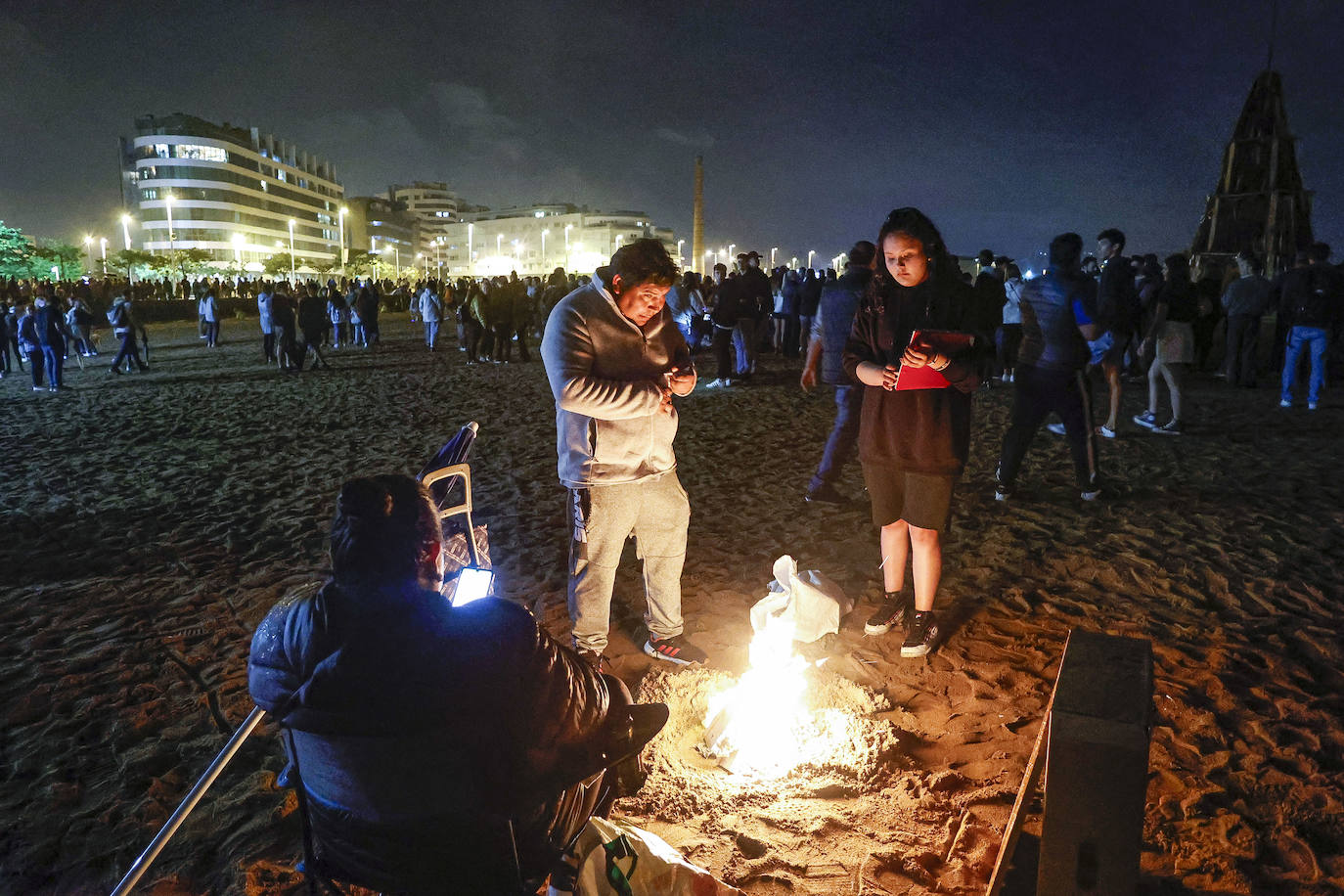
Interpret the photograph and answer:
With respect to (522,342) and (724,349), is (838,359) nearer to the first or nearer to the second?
(724,349)

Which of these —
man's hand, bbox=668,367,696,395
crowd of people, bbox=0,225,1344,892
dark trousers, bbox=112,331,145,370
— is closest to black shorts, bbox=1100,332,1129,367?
crowd of people, bbox=0,225,1344,892

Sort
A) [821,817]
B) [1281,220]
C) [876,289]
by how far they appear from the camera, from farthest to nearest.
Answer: [1281,220] → [876,289] → [821,817]

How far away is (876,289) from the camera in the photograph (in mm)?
3764

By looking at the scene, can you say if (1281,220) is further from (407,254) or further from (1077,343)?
(407,254)

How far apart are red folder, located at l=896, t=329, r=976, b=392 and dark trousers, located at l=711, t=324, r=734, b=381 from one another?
9725 mm

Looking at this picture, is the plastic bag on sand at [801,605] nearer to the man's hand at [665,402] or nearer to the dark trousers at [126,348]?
the man's hand at [665,402]

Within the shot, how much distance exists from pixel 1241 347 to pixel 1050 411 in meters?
8.52

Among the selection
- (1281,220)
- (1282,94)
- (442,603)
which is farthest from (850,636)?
(1282,94)

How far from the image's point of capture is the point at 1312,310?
9617 millimetres

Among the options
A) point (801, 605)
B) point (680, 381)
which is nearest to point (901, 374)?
point (680, 381)

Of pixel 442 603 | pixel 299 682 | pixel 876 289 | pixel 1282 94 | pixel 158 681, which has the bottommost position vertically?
pixel 158 681

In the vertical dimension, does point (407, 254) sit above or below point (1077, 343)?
above

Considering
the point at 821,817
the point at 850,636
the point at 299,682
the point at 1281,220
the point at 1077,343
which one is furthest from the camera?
the point at 1281,220

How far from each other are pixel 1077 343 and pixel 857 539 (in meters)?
2.11
